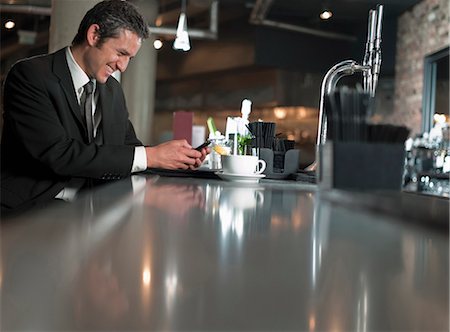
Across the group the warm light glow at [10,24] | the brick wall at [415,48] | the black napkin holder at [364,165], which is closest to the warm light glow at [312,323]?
the black napkin holder at [364,165]

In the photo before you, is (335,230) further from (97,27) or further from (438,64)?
(438,64)

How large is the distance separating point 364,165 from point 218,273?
24.9 inches

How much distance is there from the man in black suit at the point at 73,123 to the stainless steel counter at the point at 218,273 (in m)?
1.25

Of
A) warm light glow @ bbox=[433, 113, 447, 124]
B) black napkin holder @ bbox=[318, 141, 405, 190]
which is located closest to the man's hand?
black napkin holder @ bbox=[318, 141, 405, 190]

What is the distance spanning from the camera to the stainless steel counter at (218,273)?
0.34 meters

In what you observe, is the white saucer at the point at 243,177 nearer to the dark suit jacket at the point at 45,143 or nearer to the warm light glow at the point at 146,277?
the dark suit jacket at the point at 45,143

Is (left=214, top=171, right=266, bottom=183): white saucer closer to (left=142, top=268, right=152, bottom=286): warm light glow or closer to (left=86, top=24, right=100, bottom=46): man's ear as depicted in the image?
(left=86, top=24, right=100, bottom=46): man's ear

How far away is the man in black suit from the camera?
200 cm

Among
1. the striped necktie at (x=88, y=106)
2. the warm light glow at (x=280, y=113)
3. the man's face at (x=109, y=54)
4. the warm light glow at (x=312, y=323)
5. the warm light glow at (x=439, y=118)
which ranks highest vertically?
the warm light glow at (x=280, y=113)

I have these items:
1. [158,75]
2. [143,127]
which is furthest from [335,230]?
[158,75]

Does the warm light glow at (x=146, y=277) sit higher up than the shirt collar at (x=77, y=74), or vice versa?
the shirt collar at (x=77, y=74)

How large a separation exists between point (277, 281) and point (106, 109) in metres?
2.07

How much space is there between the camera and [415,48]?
786 cm

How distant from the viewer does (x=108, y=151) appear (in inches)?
79.7
